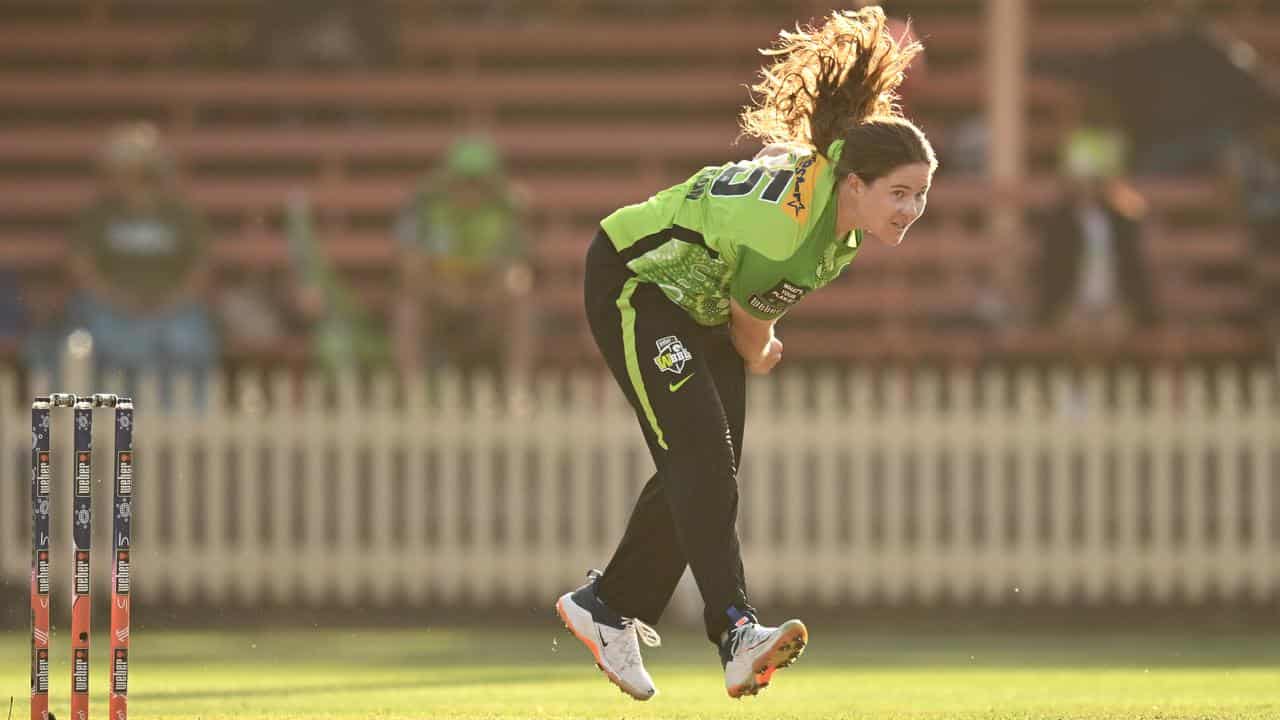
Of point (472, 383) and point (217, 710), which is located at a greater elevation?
point (472, 383)

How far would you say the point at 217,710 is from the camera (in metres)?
6.29

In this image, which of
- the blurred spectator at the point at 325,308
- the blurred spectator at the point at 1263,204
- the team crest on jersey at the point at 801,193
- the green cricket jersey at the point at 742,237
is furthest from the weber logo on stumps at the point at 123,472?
the blurred spectator at the point at 1263,204

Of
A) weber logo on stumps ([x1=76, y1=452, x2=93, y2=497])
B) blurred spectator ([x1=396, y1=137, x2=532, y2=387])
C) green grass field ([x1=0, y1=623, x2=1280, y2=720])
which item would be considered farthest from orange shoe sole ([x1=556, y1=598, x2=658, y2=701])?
blurred spectator ([x1=396, y1=137, x2=532, y2=387])

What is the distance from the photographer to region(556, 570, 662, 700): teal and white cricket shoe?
18.5 feet

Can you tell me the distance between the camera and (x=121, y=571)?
186 inches

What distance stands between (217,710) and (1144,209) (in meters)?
8.57

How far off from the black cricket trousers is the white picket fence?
5075 millimetres

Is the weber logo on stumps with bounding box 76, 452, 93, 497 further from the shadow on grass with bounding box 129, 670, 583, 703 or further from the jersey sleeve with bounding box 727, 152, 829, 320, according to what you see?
the shadow on grass with bounding box 129, 670, 583, 703

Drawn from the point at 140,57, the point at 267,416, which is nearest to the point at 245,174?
the point at 140,57

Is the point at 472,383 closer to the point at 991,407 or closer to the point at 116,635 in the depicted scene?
the point at 991,407

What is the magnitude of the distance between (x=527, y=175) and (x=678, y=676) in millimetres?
7049

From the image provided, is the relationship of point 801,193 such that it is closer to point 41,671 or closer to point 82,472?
point 82,472

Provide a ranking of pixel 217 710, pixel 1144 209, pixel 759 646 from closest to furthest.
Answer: pixel 759 646
pixel 217 710
pixel 1144 209

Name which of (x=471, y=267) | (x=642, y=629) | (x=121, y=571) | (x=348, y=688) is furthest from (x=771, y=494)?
(x=121, y=571)
